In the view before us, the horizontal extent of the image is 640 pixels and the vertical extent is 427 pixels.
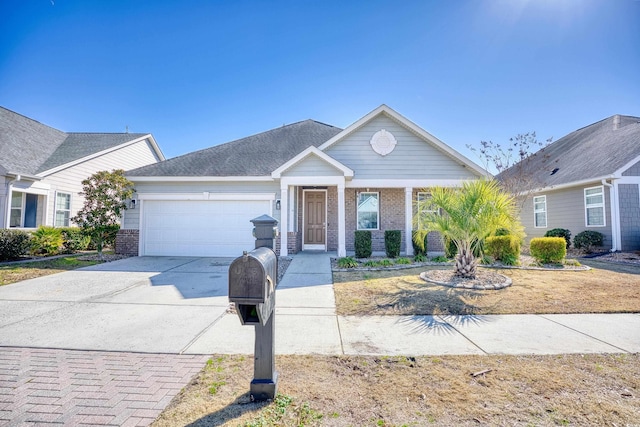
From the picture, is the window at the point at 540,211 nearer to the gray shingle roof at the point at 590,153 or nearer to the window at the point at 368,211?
the gray shingle roof at the point at 590,153

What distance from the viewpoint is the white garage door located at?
11.2 meters

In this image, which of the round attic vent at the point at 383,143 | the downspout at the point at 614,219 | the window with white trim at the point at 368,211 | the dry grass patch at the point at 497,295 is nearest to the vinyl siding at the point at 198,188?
the window with white trim at the point at 368,211

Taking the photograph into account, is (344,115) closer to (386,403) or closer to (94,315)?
(94,315)

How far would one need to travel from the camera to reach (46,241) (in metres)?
11.3

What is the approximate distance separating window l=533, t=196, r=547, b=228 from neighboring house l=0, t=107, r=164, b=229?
23.8 meters

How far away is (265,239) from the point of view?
104 inches

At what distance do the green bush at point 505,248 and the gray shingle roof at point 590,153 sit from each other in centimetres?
637

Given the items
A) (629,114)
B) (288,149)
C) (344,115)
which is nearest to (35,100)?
(288,149)

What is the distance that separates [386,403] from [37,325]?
16.5 feet

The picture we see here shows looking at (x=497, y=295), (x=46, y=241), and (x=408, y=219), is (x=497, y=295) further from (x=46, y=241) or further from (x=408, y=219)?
(x=46, y=241)

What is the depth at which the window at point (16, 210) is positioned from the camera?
1203 cm

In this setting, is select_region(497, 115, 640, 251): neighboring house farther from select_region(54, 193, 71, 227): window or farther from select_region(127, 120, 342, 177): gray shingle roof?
select_region(54, 193, 71, 227): window

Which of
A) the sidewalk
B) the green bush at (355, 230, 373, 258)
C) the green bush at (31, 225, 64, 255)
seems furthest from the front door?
the green bush at (31, 225, 64, 255)

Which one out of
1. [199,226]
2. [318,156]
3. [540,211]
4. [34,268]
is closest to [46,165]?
[34,268]
